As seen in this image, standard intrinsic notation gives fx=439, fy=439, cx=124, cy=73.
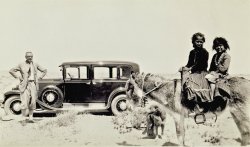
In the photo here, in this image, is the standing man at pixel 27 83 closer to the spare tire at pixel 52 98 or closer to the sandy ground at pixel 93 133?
the spare tire at pixel 52 98

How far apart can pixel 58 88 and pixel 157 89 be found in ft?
8.81

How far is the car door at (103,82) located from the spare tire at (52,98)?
0.83m

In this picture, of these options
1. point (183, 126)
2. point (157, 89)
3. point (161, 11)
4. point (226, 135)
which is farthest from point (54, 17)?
point (226, 135)

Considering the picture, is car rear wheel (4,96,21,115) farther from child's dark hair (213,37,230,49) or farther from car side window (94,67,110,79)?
child's dark hair (213,37,230,49)

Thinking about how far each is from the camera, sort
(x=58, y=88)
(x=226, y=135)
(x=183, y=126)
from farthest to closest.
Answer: (x=58, y=88), (x=226, y=135), (x=183, y=126)

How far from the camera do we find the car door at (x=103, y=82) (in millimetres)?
10781

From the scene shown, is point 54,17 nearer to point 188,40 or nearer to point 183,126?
point 188,40

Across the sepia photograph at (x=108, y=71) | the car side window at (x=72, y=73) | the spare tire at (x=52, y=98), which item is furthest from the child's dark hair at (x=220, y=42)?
the spare tire at (x=52, y=98)

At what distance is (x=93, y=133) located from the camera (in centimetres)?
1012

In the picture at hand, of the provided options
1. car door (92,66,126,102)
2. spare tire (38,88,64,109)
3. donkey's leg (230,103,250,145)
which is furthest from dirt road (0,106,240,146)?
car door (92,66,126,102)

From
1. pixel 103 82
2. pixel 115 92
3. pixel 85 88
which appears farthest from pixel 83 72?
pixel 115 92

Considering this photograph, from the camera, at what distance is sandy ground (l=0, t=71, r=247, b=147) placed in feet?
32.3

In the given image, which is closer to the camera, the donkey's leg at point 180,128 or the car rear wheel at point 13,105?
the donkey's leg at point 180,128

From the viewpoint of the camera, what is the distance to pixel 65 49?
1098 centimetres
